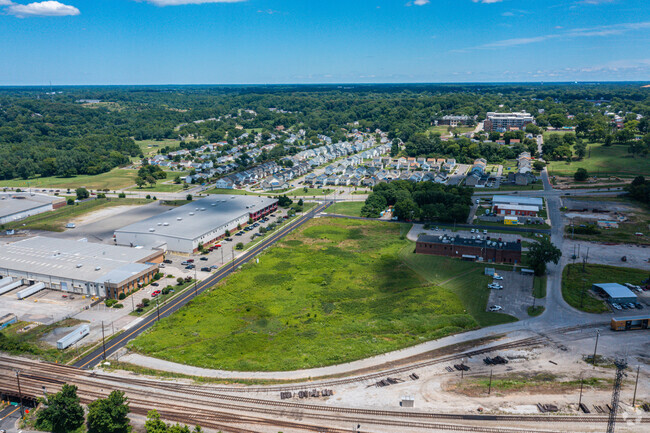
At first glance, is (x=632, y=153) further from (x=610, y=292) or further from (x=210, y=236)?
(x=210, y=236)

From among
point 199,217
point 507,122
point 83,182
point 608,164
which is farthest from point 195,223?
point 507,122

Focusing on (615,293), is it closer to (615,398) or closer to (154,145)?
(615,398)

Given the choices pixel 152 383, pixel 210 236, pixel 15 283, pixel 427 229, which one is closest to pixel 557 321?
pixel 427 229

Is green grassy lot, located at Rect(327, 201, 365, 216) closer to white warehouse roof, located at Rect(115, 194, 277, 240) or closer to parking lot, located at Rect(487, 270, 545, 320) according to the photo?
white warehouse roof, located at Rect(115, 194, 277, 240)

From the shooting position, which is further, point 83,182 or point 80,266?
point 83,182

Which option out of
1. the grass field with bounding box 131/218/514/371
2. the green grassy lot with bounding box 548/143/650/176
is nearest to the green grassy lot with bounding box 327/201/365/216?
the grass field with bounding box 131/218/514/371
